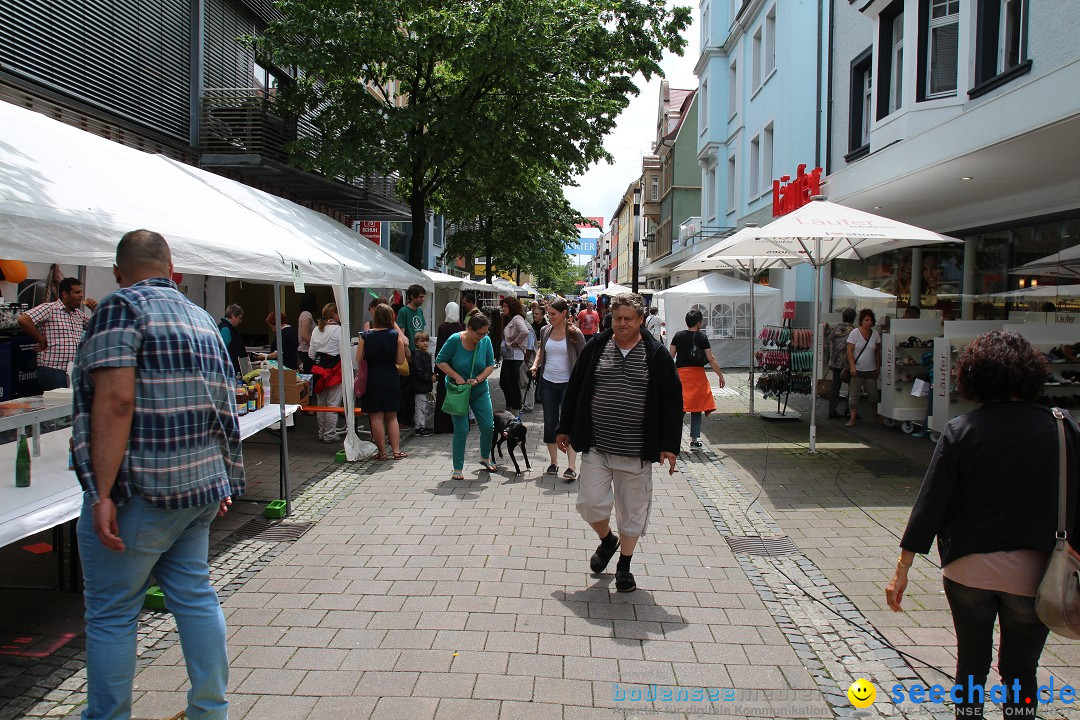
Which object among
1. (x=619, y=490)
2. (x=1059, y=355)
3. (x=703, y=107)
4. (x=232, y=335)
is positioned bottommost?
(x=619, y=490)

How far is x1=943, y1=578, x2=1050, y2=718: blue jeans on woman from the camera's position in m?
2.69

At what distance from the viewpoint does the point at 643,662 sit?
377 cm

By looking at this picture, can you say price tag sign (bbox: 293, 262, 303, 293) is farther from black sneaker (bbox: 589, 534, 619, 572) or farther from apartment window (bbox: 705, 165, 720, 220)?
apartment window (bbox: 705, 165, 720, 220)

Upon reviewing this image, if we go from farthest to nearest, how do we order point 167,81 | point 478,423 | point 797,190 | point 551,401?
point 797,190, point 167,81, point 551,401, point 478,423

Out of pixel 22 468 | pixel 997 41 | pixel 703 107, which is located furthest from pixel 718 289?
pixel 22 468

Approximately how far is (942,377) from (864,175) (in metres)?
2.87

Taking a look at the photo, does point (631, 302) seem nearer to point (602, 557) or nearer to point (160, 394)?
point (602, 557)

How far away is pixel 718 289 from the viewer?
66.3 feet

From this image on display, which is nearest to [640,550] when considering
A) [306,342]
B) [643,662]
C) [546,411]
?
[643,662]

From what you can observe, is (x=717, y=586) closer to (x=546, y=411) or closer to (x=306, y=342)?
(x=546, y=411)

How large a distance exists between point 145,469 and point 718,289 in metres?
18.7

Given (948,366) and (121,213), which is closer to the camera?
(121,213)

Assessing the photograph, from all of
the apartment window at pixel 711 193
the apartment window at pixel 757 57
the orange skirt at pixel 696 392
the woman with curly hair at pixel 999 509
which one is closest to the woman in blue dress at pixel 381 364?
the orange skirt at pixel 696 392

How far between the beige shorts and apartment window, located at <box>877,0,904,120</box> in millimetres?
11134
